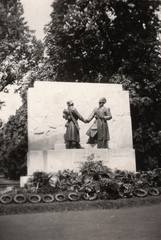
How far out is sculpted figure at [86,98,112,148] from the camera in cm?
1421

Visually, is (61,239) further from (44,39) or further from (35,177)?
(44,39)

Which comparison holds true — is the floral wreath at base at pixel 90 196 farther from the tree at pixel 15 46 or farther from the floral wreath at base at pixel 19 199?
the tree at pixel 15 46

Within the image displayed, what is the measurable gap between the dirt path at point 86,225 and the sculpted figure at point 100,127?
5.05 metres

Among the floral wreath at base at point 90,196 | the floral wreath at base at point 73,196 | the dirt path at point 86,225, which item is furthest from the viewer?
the floral wreath at base at point 90,196

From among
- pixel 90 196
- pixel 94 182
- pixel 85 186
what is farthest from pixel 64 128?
pixel 90 196

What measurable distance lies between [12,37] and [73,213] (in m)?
14.6

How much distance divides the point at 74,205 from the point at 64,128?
19.0ft

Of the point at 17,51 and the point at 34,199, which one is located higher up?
the point at 17,51

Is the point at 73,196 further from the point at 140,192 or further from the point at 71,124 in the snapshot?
the point at 71,124

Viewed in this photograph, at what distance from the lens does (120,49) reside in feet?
72.4

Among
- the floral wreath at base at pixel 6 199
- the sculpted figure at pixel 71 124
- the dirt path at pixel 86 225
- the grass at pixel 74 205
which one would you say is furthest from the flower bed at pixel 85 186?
Answer: the sculpted figure at pixel 71 124

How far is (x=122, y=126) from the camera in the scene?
53.4 ft

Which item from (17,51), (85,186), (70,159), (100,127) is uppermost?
(17,51)

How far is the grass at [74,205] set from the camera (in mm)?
9352
